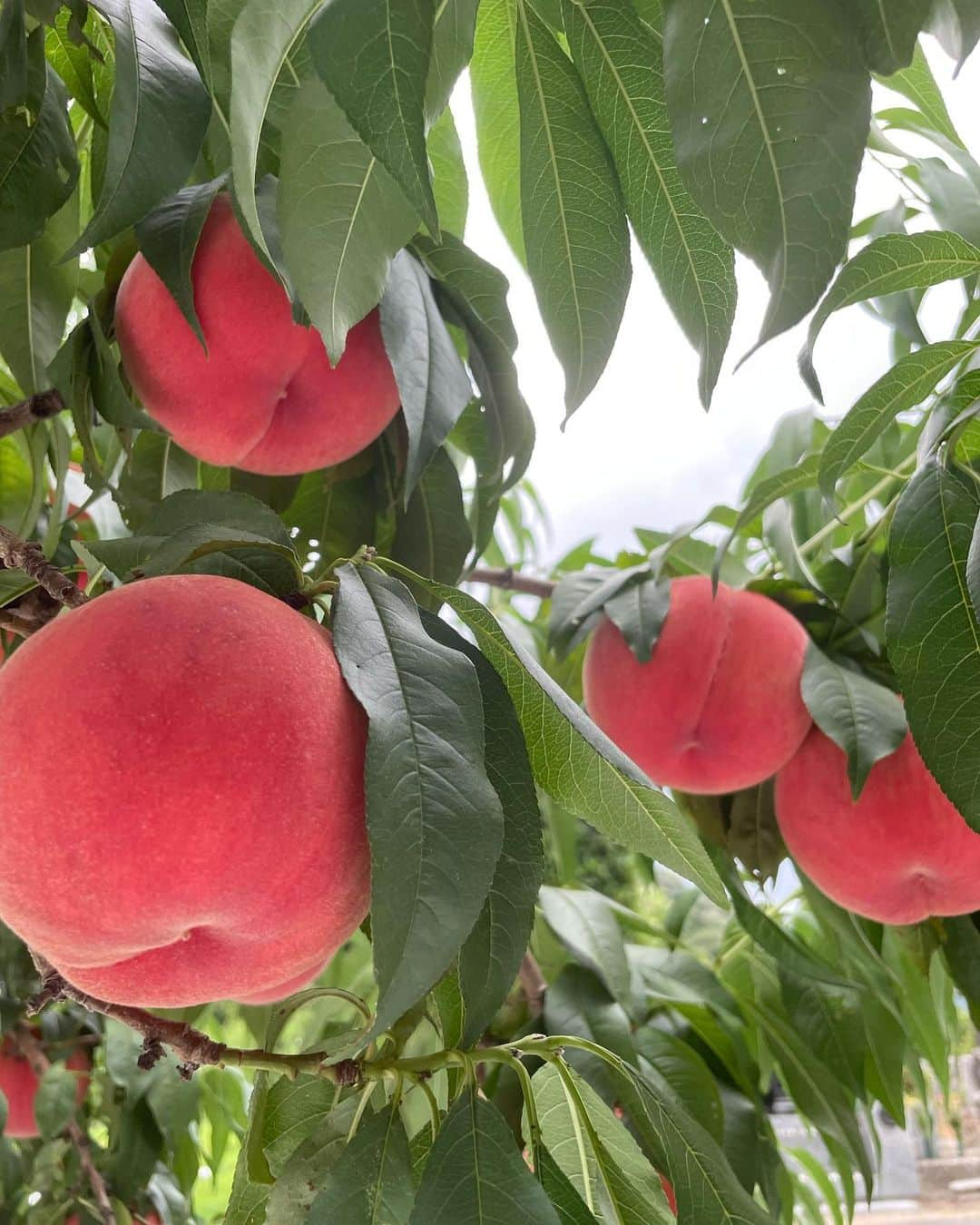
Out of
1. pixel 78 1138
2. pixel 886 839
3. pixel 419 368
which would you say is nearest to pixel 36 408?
pixel 419 368

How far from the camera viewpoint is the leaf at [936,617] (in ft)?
1.71

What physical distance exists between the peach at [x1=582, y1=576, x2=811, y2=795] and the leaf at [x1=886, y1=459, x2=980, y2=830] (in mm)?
259

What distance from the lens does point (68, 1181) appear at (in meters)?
0.99

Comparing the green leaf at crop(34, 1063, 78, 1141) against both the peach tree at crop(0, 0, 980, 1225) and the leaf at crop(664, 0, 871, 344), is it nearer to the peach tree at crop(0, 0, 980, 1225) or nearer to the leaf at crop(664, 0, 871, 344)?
the peach tree at crop(0, 0, 980, 1225)

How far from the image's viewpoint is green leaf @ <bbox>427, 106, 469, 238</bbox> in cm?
60

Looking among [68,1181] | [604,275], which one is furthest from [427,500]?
[68,1181]

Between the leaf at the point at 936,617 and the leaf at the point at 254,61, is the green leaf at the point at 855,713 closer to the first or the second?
the leaf at the point at 936,617

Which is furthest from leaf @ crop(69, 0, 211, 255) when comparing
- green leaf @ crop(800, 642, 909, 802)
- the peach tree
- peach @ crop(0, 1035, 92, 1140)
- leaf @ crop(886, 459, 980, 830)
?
peach @ crop(0, 1035, 92, 1140)

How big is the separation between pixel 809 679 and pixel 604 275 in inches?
14.7

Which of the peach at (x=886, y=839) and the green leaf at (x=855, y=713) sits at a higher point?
the green leaf at (x=855, y=713)

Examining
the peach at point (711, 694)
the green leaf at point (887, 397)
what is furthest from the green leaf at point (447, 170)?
the peach at point (711, 694)

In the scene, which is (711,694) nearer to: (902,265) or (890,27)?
(902,265)

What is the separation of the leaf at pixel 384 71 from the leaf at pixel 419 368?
208 millimetres

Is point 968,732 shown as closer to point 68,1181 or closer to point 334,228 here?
point 334,228
